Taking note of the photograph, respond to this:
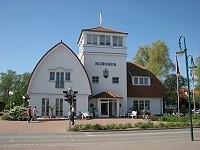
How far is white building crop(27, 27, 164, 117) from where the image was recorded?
36.8m

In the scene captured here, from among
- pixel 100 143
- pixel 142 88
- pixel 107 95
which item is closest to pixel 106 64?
pixel 107 95

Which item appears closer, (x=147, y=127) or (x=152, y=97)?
(x=147, y=127)

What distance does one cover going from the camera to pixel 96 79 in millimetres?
40344

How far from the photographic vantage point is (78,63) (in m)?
37.9

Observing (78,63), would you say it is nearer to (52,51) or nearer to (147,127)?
(52,51)

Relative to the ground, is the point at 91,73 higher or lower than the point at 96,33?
lower

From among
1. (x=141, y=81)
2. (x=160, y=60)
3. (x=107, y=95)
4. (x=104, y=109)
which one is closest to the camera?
(x=107, y=95)

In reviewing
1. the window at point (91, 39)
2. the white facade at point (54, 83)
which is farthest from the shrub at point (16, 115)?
the window at point (91, 39)

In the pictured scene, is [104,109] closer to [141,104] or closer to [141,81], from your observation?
→ [141,104]

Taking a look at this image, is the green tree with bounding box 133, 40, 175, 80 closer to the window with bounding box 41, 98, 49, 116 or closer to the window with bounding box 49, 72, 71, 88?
the window with bounding box 49, 72, 71, 88

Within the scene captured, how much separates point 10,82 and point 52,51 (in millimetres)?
62532

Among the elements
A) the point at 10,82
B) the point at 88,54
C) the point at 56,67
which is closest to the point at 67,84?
the point at 56,67

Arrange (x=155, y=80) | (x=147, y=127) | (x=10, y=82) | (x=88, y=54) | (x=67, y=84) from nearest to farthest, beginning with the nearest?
(x=147, y=127)
(x=67, y=84)
(x=88, y=54)
(x=155, y=80)
(x=10, y=82)

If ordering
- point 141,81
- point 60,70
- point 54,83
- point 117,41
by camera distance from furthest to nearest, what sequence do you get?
point 141,81
point 117,41
point 60,70
point 54,83
